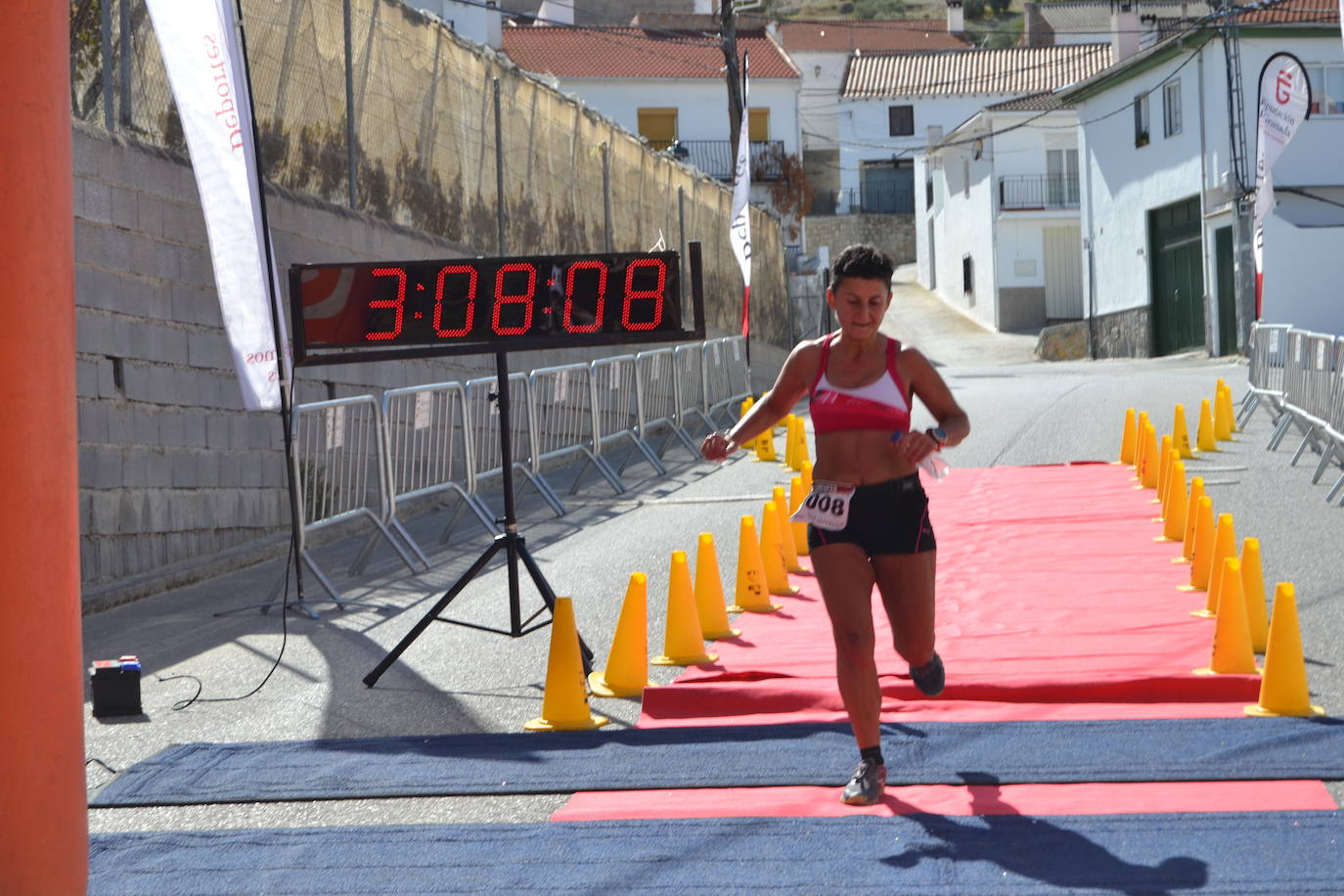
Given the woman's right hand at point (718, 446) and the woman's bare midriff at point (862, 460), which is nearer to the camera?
the woman's bare midriff at point (862, 460)

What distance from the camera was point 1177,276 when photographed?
125 ft

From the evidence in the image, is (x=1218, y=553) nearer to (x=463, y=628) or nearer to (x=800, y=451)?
(x=463, y=628)

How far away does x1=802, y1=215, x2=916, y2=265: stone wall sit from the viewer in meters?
67.9

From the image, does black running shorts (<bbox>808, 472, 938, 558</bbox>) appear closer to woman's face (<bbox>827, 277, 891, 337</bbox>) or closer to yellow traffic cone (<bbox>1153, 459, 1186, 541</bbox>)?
woman's face (<bbox>827, 277, 891, 337</bbox>)

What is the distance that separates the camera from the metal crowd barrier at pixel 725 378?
21.7 m

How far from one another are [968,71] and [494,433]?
59342mm

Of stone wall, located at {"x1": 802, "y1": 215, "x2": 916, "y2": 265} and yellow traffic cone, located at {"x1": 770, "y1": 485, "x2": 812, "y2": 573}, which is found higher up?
stone wall, located at {"x1": 802, "y1": 215, "x2": 916, "y2": 265}

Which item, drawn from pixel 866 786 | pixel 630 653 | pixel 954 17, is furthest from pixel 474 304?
pixel 954 17

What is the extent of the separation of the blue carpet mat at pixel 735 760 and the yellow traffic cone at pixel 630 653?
801 mm

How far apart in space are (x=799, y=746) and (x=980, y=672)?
139cm

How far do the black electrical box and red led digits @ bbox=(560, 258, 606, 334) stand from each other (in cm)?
259

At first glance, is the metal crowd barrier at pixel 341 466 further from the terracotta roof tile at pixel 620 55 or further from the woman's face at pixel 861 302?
the terracotta roof tile at pixel 620 55

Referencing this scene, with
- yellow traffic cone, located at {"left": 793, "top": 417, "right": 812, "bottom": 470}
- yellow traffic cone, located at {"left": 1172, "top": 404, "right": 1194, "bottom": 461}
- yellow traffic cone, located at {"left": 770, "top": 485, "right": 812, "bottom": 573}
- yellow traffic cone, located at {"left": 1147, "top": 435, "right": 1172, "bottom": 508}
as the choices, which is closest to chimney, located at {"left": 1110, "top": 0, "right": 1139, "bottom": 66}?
yellow traffic cone, located at {"left": 793, "top": 417, "right": 812, "bottom": 470}

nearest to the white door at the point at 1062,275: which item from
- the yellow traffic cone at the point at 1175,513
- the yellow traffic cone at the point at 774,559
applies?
the yellow traffic cone at the point at 1175,513
